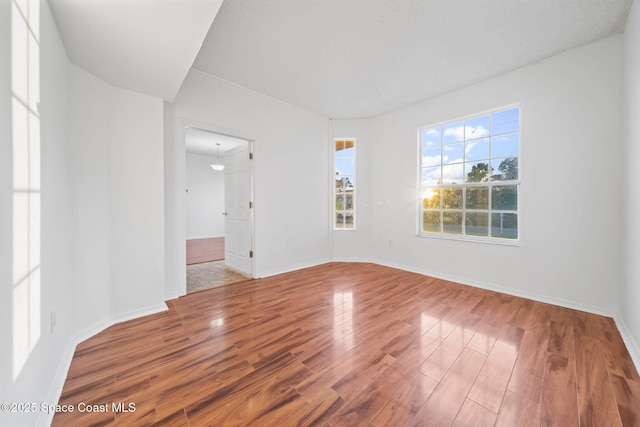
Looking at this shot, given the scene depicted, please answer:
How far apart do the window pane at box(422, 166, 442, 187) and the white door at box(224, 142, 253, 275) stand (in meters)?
2.95

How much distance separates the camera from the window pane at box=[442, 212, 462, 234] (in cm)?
370

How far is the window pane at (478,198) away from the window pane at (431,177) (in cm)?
50

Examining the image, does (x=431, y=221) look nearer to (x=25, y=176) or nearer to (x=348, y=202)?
(x=348, y=202)

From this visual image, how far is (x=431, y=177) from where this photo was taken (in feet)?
13.2

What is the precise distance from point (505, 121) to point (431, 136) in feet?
3.36

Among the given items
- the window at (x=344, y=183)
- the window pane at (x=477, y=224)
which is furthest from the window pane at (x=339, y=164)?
the window pane at (x=477, y=224)

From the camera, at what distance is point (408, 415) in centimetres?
129

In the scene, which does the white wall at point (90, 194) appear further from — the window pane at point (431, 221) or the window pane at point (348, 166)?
the window pane at point (431, 221)

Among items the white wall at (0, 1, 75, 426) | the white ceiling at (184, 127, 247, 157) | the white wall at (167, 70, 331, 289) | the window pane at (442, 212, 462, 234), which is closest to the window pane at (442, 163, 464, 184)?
the window pane at (442, 212, 462, 234)

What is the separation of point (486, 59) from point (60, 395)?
488 centimetres

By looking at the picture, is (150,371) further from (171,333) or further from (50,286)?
(50,286)

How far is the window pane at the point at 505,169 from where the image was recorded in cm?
315

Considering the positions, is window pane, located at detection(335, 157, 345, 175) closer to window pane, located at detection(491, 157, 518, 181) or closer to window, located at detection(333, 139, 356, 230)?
window, located at detection(333, 139, 356, 230)

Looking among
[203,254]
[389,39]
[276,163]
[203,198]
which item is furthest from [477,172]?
[203,198]
